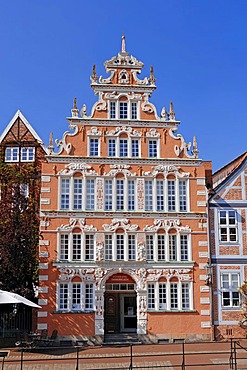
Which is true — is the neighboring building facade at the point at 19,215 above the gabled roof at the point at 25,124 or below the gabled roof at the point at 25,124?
below

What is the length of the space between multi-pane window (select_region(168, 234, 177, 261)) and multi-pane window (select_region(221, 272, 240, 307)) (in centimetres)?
283

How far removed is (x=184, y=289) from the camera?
28031 millimetres

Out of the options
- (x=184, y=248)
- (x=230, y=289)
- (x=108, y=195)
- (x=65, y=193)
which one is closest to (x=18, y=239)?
(x=65, y=193)

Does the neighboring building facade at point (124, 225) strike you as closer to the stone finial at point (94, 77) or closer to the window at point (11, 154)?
the stone finial at point (94, 77)

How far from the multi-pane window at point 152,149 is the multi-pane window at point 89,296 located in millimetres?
8091

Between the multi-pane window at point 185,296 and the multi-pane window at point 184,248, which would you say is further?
the multi-pane window at point 184,248

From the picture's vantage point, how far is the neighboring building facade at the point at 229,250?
90.4 ft

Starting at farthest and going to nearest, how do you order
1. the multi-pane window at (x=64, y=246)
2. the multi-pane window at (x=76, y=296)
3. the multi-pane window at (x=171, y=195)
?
the multi-pane window at (x=171, y=195)
the multi-pane window at (x=64, y=246)
the multi-pane window at (x=76, y=296)

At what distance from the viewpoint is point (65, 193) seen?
28531 millimetres

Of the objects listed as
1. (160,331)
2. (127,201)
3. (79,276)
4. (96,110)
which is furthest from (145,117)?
(160,331)

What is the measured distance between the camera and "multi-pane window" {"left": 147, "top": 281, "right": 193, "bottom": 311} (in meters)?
27.7

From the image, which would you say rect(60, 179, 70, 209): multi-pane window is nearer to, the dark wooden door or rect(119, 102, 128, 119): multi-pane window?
rect(119, 102, 128, 119): multi-pane window

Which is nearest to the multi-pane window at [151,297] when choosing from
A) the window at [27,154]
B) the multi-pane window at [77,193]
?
the multi-pane window at [77,193]

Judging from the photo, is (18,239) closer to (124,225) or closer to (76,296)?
(76,296)
